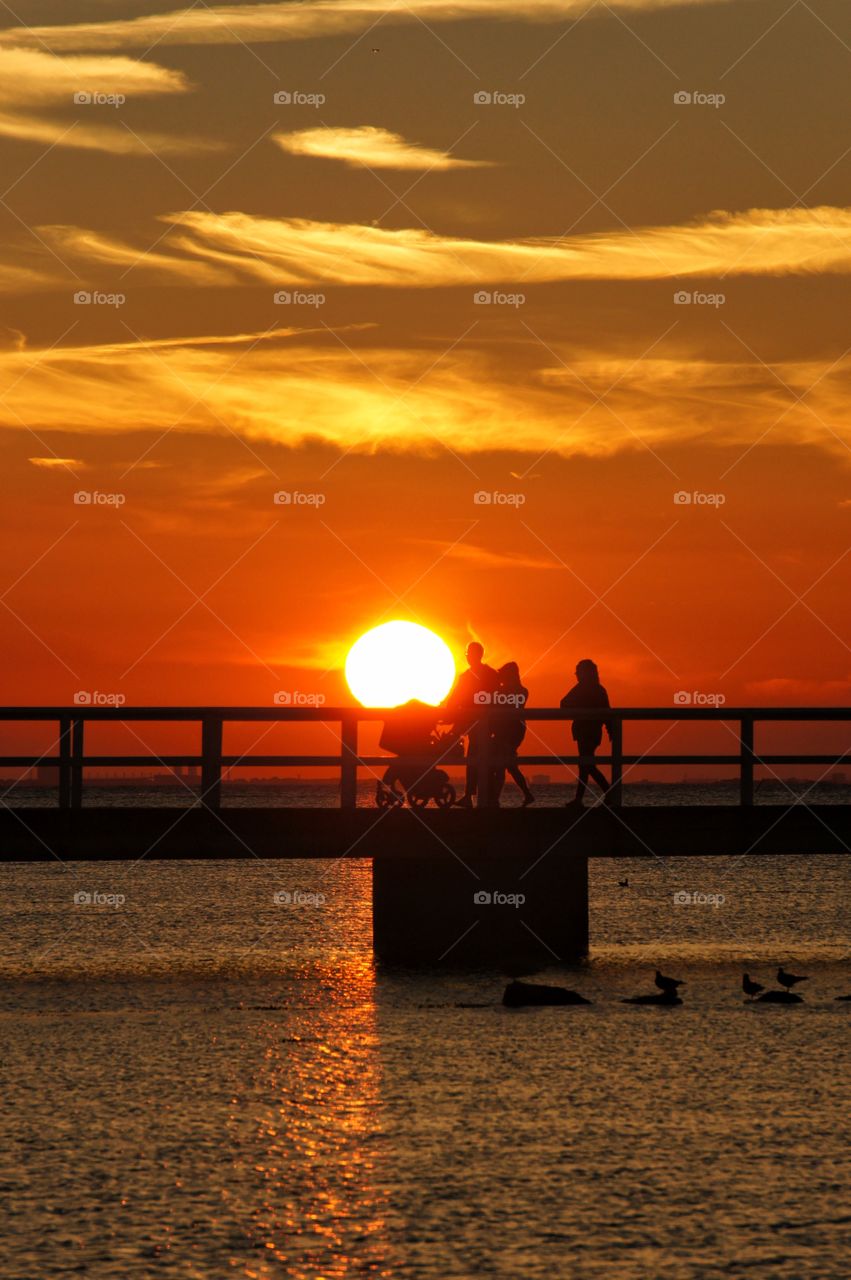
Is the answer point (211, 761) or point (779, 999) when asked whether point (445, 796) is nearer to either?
Result: point (211, 761)

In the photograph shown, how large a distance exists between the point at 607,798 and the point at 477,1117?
29.2 ft

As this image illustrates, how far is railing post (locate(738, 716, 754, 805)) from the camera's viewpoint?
1833 centimetres

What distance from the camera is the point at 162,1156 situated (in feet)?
28.7

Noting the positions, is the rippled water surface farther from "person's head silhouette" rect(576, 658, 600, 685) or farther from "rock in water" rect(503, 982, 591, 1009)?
"person's head silhouette" rect(576, 658, 600, 685)

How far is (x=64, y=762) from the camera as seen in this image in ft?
57.7

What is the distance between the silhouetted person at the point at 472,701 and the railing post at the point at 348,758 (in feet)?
3.91

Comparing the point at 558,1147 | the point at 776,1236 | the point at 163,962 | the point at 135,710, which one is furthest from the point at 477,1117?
the point at 163,962

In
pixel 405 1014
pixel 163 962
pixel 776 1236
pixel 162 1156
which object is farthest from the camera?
pixel 163 962

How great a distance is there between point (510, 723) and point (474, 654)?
6.88 feet

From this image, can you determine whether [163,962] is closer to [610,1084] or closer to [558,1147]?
[610,1084]

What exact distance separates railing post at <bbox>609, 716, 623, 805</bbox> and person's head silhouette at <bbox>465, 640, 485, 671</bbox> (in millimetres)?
2551

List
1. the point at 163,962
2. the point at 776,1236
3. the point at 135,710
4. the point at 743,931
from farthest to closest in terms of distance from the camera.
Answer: the point at 743,931 → the point at 163,962 → the point at 135,710 → the point at 776,1236

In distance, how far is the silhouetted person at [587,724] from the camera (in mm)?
19297

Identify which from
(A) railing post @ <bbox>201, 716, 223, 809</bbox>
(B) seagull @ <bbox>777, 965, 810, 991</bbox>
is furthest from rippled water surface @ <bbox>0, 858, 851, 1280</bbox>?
(A) railing post @ <bbox>201, 716, 223, 809</bbox>
